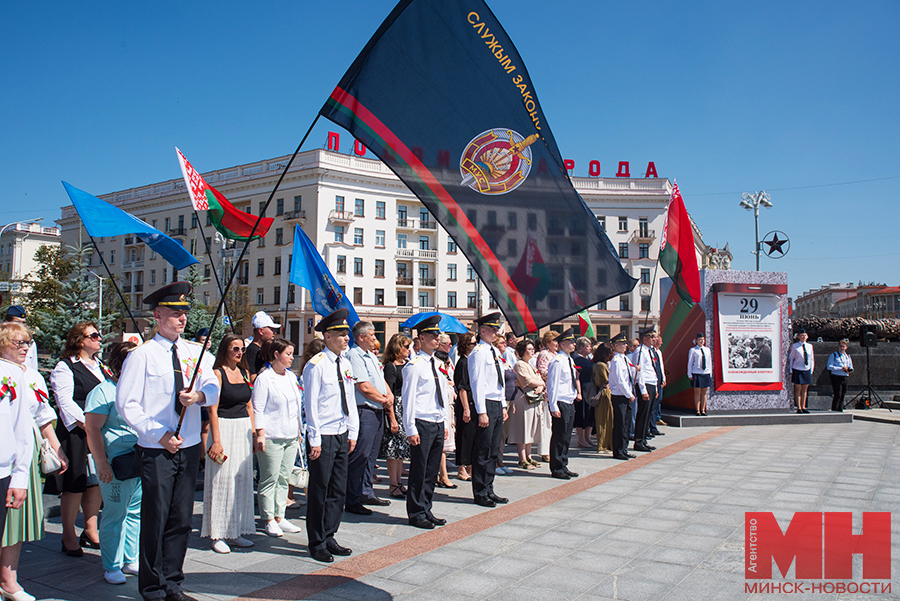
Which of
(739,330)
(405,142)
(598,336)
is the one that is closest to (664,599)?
(405,142)

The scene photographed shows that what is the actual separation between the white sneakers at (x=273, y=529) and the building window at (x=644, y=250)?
60336 mm

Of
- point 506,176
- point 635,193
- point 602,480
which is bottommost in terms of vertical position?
point 602,480

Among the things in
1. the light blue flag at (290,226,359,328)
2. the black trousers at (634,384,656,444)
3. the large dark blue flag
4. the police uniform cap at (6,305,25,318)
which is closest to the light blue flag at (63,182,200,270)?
the police uniform cap at (6,305,25,318)

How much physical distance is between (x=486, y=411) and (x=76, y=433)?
12.7ft

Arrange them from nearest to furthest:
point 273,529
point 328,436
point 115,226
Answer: point 328,436
point 273,529
point 115,226

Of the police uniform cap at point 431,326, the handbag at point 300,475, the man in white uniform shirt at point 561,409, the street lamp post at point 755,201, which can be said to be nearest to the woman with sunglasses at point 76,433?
the handbag at point 300,475

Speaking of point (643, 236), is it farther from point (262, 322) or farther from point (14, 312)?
point (14, 312)

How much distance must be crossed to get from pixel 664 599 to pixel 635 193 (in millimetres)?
61182

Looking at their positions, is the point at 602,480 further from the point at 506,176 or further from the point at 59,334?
the point at 59,334

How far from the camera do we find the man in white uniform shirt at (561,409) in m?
8.45

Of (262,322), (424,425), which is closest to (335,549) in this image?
(424,425)

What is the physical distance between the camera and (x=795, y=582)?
4484 millimetres

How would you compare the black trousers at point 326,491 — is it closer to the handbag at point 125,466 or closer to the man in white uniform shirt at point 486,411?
the handbag at point 125,466

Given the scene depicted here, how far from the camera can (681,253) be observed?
13.3 meters
